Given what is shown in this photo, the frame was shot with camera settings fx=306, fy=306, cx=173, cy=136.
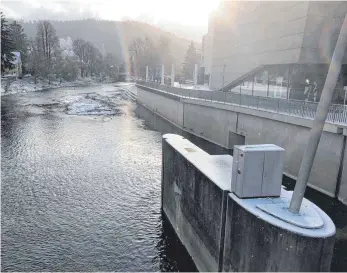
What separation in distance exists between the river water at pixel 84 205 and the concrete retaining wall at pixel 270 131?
6.15 meters

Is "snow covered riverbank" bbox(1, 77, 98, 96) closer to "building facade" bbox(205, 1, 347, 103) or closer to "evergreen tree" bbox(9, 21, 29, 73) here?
"evergreen tree" bbox(9, 21, 29, 73)

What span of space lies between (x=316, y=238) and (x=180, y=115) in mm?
32122

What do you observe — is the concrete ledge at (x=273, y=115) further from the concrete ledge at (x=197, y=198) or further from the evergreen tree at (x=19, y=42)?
the evergreen tree at (x=19, y=42)

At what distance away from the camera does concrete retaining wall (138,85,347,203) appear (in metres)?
18.1

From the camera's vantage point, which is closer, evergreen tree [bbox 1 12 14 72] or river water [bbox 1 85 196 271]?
river water [bbox 1 85 196 271]

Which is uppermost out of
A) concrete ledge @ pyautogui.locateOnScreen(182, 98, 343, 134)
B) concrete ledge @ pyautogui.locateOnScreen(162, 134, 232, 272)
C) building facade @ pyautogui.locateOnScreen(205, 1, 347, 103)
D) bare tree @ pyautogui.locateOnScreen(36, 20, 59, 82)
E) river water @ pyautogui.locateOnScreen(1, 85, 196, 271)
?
bare tree @ pyautogui.locateOnScreen(36, 20, 59, 82)

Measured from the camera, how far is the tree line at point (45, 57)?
66856 millimetres

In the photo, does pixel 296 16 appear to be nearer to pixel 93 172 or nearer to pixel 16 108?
pixel 93 172

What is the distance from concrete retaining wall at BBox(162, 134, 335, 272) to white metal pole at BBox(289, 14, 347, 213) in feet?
2.92

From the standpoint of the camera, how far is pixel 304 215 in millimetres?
8039

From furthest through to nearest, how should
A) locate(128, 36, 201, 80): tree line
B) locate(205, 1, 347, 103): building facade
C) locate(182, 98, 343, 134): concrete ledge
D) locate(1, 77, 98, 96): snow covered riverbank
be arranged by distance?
locate(128, 36, 201, 80): tree line
locate(1, 77, 98, 96): snow covered riverbank
locate(205, 1, 347, 103): building facade
locate(182, 98, 343, 134): concrete ledge

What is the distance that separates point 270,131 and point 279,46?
14913mm

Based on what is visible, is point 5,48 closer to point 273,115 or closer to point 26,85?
point 26,85

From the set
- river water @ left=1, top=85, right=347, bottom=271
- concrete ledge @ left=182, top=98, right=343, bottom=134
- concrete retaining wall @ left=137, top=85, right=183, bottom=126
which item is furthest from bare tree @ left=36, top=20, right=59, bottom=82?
concrete ledge @ left=182, top=98, right=343, bottom=134
